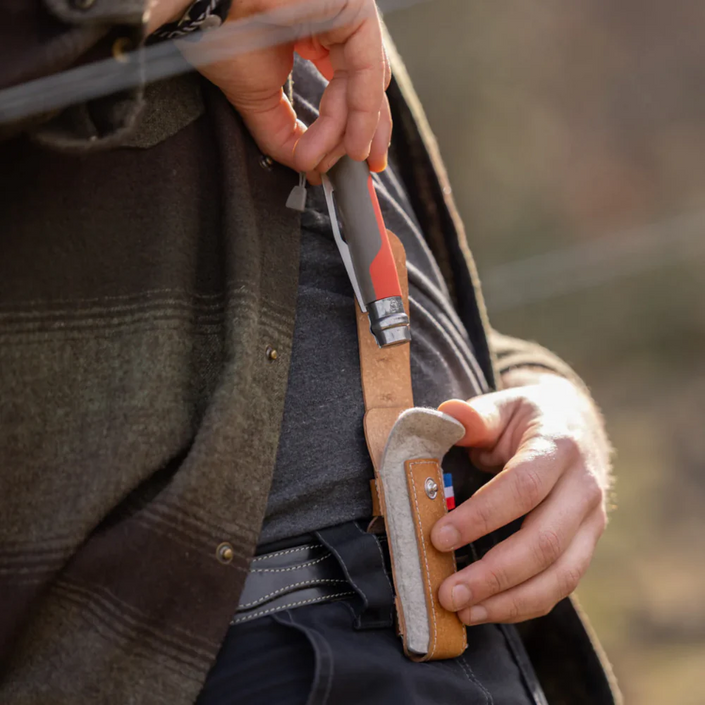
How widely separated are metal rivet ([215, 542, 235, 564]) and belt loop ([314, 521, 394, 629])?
0.40 ft

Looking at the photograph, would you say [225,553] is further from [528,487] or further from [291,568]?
[528,487]

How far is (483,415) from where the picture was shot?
1.01 m

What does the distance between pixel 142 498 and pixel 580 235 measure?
5560mm

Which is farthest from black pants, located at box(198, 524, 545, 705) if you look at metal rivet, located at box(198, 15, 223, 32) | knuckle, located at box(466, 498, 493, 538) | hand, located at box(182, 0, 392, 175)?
metal rivet, located at box(198, 15, 223, 32)

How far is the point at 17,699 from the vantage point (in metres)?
0.71

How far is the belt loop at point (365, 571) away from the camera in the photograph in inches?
33.8

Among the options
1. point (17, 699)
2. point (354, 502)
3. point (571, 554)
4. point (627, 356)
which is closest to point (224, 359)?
point (354, 502)

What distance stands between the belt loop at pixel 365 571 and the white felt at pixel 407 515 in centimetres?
2

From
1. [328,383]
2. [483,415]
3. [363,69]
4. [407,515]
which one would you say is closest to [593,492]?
[483,415]

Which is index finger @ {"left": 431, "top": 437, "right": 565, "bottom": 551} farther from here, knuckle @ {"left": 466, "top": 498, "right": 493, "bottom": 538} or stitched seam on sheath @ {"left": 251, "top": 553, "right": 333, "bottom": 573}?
stitched seam on sheath @ {"left": 251, "top": 553, "right": 333, "bottom": 573}

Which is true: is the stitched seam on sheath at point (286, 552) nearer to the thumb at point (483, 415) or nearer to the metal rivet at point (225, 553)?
the metal rivet at point (225, 553)

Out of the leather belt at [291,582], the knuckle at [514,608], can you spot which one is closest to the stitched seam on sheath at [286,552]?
the leather belt at [291,582]

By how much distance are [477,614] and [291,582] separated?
9.2 inches

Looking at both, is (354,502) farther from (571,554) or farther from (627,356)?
(627,356)
